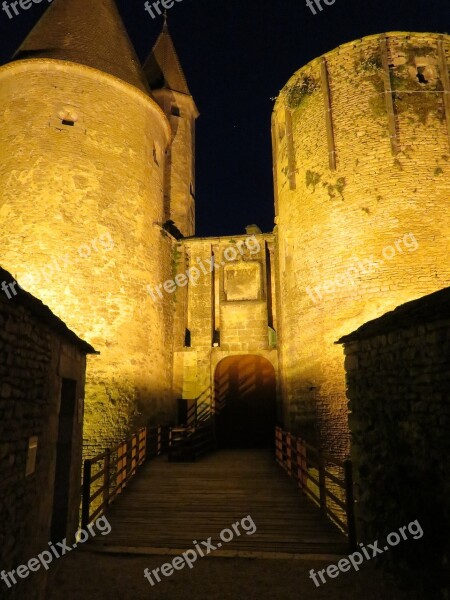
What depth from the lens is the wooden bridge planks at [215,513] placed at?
528 cm

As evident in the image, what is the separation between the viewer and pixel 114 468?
31.5 ft

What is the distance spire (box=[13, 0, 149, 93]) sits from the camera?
1216cm

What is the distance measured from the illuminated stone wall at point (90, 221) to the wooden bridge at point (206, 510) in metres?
2.78

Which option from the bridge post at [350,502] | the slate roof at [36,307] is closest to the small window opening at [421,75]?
the bridge post at [350,502]

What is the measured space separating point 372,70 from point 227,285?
7.61 metres

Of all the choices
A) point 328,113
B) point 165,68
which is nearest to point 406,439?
point 328,113

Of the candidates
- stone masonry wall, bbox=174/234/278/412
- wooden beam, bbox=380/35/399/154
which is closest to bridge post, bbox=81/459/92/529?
stone masonry wall, bbox=174/234/278/412

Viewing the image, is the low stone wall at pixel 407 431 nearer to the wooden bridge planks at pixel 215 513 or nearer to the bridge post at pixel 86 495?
the wooden bridge planks at pixel 215 513

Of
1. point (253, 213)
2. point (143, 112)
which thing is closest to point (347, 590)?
point (143, 112)

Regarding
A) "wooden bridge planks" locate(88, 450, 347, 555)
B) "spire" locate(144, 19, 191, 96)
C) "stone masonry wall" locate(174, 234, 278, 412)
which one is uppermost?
"spire" locate(144, 19, 191, 96)

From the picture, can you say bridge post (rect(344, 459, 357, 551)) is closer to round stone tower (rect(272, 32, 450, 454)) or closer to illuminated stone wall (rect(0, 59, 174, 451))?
round stone tower (rect(272, 32, 450, 454))

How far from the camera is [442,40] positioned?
37.5 ft

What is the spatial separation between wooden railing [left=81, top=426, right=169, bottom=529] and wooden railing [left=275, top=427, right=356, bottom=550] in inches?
124

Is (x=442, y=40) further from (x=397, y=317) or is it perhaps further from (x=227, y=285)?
(x=397, y=317)
